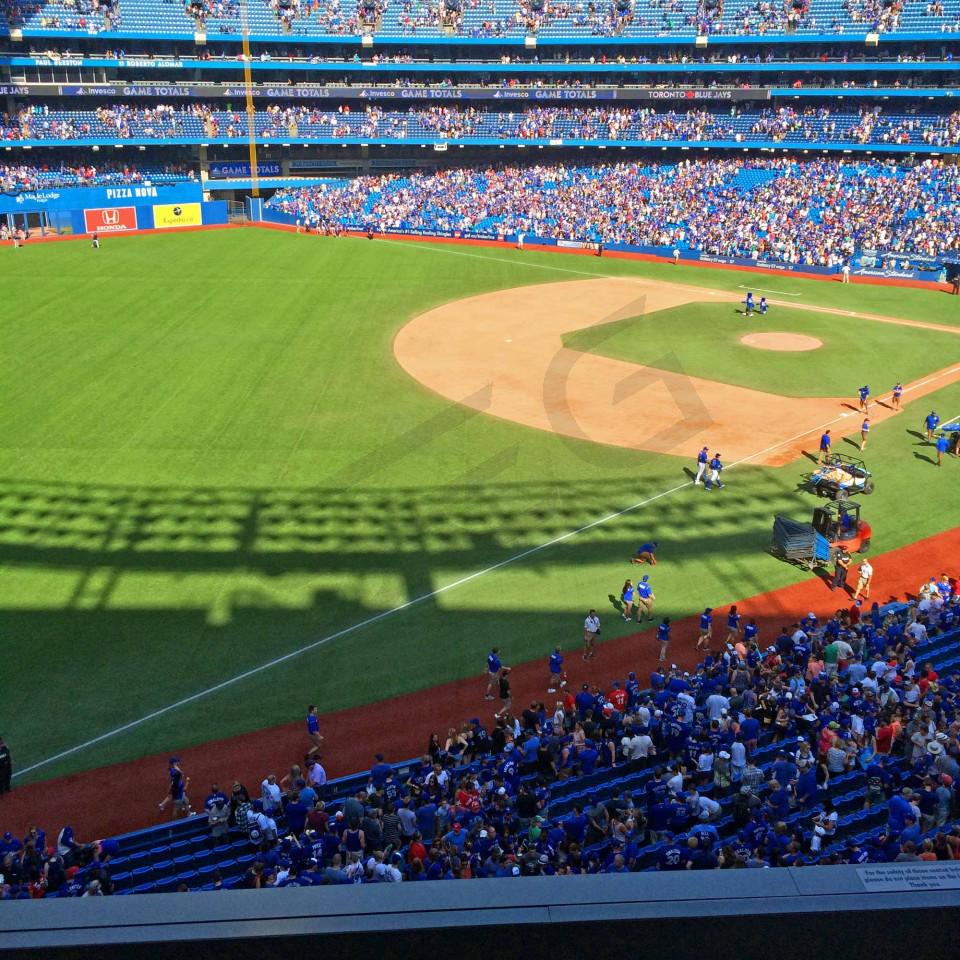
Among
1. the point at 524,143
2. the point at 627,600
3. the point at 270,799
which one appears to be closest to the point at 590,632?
the point at 627,600

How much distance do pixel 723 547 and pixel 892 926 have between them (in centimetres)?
1987

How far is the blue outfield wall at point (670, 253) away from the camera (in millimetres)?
56250

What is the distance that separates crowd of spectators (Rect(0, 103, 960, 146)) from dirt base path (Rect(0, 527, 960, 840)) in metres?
57.8

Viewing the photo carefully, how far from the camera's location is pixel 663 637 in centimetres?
1955

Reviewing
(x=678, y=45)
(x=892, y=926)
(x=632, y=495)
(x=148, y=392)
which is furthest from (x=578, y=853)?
(x=678, y=45)

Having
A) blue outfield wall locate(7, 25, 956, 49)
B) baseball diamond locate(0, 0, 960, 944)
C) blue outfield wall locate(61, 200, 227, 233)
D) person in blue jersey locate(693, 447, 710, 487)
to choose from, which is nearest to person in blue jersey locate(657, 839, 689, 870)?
baseball diamond locate(0, 0, 960, 944)

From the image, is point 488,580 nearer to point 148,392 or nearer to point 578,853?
point 578,853

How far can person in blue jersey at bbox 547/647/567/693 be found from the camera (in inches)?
733

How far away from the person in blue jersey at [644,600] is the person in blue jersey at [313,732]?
7615mm

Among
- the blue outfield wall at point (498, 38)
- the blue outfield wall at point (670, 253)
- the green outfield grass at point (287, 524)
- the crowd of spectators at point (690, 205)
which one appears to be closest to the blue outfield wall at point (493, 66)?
the blue outfield wall at point (498, 38)

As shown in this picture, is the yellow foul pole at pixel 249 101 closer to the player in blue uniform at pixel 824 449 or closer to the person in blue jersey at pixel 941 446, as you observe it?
the player in blue uniform at pixel 824 449

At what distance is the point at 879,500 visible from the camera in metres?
27.6

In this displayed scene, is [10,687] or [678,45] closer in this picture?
[10,687]

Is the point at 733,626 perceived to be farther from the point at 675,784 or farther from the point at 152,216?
the point at 152,216
